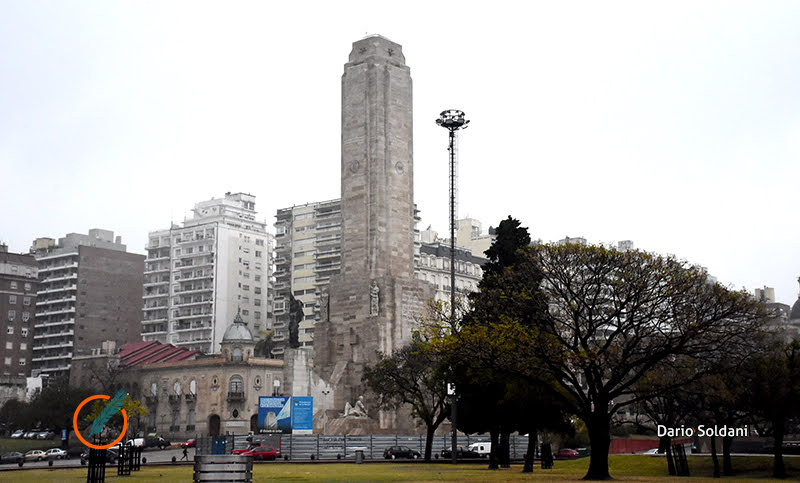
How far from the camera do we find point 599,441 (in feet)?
123

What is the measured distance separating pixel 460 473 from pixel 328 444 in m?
26.0

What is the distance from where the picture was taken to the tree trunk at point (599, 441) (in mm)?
36688

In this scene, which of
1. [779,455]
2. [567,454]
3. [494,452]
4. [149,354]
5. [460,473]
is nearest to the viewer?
[779,455]

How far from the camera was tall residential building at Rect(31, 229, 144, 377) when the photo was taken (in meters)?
138

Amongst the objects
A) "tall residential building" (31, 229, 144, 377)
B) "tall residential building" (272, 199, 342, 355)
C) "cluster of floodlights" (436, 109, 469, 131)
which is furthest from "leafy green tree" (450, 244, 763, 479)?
"tall residential building" (31, 229, 144, 377)

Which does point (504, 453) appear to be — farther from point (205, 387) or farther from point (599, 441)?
point (205, 387)

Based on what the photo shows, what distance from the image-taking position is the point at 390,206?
81062 mm

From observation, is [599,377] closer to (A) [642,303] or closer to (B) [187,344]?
(A) [642,303]

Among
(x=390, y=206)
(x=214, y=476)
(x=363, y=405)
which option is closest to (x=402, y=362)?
(x=363, y=405)

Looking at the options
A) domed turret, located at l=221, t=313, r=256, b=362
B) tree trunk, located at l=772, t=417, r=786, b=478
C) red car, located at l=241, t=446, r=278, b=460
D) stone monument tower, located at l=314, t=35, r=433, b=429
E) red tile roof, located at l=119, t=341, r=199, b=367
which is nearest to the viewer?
tree trunk, located at l=772, t=417, r=786, b=478

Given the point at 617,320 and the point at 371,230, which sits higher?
the point at 371,230

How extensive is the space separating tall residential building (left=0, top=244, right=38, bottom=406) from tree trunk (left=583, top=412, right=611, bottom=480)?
106 meters

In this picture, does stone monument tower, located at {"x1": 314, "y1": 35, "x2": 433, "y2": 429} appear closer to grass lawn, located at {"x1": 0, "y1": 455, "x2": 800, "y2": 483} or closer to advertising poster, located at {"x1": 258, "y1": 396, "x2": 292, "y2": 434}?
advertising poster, located at {"x1": 258, "y1": 396, "x2": 292, "y2": 434}

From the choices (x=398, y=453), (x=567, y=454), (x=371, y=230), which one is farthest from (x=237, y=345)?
(x=567, y=454)
